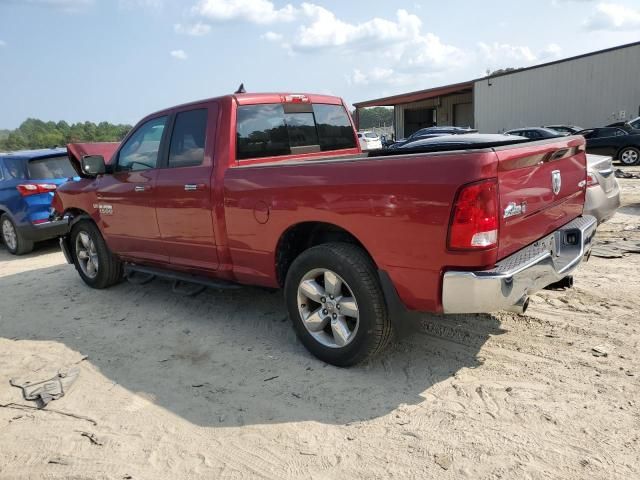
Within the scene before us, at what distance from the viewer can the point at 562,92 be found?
25.6m

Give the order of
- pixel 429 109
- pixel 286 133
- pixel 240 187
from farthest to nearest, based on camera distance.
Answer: pixel 429 109, pixel 286 133, pixel 240 187

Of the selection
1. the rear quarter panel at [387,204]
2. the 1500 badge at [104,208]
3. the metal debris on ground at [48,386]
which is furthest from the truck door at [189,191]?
the metal debris on ground at [48,386]

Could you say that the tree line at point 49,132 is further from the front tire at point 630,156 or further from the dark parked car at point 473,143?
the dark parked car at point 473,143

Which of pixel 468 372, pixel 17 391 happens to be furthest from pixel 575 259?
pixel 17 391

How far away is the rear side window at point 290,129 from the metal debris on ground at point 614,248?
10.6 feet

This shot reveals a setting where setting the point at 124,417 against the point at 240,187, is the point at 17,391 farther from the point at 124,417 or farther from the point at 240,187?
the point at 240,187

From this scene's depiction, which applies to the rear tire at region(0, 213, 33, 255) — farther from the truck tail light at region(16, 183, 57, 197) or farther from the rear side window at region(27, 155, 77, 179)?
the rear side window at region(27, 155, 77, 179)

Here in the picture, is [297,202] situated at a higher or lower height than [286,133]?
lower

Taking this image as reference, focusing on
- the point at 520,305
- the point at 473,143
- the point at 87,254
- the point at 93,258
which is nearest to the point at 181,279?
the point at 93,258

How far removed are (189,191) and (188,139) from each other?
0.50m

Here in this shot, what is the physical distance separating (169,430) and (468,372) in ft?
6.44

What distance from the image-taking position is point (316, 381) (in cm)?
339

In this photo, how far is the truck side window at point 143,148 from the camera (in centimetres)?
475

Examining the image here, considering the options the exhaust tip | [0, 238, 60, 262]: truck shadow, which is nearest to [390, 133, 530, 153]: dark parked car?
the exhaust tip
